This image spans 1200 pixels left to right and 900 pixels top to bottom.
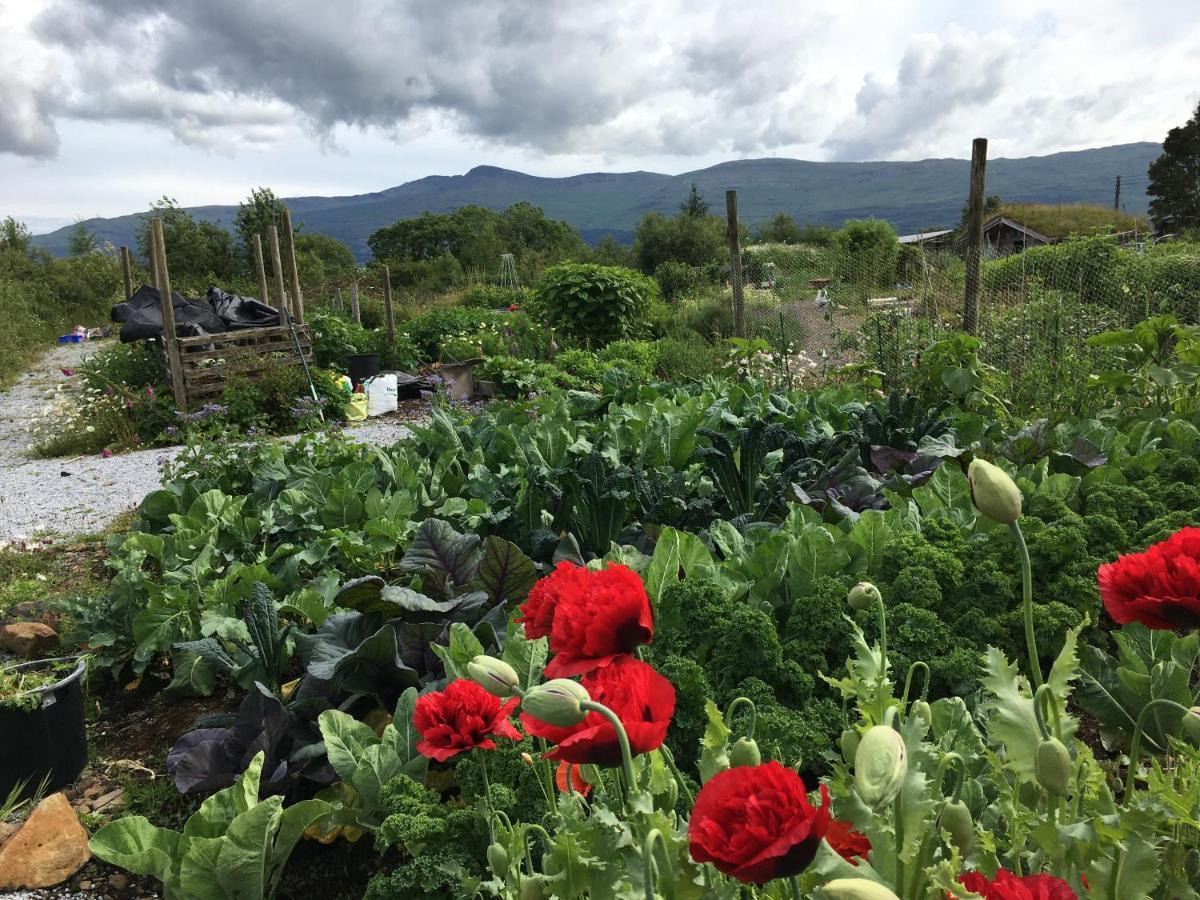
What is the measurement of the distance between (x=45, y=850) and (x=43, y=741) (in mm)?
409

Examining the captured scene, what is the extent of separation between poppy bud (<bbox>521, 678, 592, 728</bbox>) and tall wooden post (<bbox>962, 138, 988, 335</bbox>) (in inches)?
256

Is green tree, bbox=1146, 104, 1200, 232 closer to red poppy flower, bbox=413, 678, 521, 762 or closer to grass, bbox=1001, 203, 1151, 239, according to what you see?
grass, bbox=1001, 203, 1151, 239

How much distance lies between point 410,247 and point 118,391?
56.0m

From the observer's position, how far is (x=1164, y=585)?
885 millimetres

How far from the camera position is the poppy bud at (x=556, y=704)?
714 millimetres

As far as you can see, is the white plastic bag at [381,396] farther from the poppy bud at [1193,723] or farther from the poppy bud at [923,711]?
the poppy bud at [1193,723]

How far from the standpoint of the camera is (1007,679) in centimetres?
100

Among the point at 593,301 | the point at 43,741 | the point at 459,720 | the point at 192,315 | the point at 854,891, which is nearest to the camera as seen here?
the point at 854,891

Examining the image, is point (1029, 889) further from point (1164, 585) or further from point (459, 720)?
point (459, 720)

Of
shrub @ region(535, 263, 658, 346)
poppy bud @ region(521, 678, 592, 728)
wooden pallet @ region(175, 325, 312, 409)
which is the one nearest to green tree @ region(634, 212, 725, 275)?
shrub @ region(535, 263, 658, 346)

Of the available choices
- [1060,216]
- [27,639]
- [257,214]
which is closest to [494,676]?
[27,639]

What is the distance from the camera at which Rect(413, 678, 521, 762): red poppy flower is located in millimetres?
1092

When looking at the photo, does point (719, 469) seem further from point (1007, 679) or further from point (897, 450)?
point (1007, 679)

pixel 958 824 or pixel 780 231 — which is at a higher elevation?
pixel 780 231
